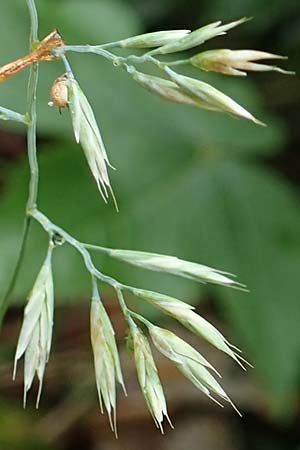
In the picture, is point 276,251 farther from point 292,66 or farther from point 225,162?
point 292,66

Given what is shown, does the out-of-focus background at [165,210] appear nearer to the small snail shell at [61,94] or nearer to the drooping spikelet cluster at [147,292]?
the drooping spikelet cluster at [147,292]

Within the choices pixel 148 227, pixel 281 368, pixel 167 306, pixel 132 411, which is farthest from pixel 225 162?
pixel 167 306

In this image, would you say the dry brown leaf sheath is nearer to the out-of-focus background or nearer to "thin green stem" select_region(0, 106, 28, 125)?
"thin green stem" select_region(0, 106, 28, 125)

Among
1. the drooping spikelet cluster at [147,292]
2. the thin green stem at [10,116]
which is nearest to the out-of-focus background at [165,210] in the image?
the drooping spikelet cluster at [147,292]

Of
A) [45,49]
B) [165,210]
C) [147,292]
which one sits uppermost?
[45,49]

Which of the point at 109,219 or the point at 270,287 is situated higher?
the point at 109,219

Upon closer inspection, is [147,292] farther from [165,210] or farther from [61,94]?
[165,210]

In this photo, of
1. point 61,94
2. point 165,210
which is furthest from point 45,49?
point 165,210

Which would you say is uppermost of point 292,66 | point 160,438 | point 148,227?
point 292,66

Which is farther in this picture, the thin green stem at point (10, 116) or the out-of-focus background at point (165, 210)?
the out-of-focus background at point (165, 210)
